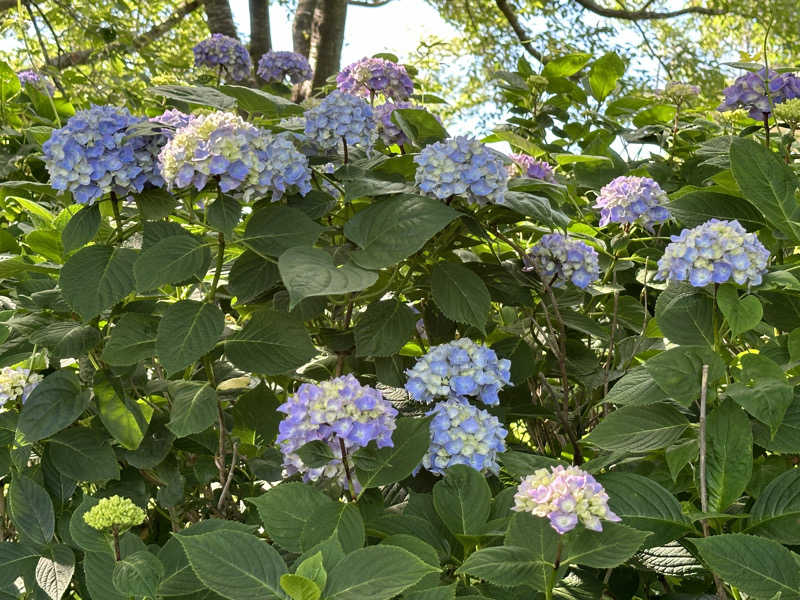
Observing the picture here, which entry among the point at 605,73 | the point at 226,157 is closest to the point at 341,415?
the point at 226,157

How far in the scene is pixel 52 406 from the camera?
4.84ft

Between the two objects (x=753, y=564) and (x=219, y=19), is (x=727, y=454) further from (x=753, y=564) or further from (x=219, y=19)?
(x=219, y=19)

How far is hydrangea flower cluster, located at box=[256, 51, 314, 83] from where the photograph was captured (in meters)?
3.63

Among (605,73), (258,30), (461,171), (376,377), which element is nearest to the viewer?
(461,171)

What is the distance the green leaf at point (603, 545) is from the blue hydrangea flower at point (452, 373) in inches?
14.4

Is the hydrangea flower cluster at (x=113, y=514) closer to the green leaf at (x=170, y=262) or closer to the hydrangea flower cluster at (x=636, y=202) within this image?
the green leaf at (x=170, y=262)

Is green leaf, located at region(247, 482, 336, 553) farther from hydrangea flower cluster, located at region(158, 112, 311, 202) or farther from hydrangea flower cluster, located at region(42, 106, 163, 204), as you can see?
hydrangea flower cluster, located at region(42, 106, 163, 204)

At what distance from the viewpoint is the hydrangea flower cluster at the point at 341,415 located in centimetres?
113

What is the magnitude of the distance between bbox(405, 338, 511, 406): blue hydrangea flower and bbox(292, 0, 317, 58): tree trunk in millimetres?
4964

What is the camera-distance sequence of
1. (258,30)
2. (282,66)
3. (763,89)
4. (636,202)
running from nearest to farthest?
(636,202) → (763,89) → (282,66) → (258,30)

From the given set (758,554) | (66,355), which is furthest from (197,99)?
(758,554)

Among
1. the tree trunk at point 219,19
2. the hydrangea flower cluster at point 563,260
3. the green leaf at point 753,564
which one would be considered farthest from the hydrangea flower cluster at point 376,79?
the tree trunk at point 219,19

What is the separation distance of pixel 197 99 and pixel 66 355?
48 centimetres

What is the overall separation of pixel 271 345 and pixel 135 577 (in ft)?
1.50
